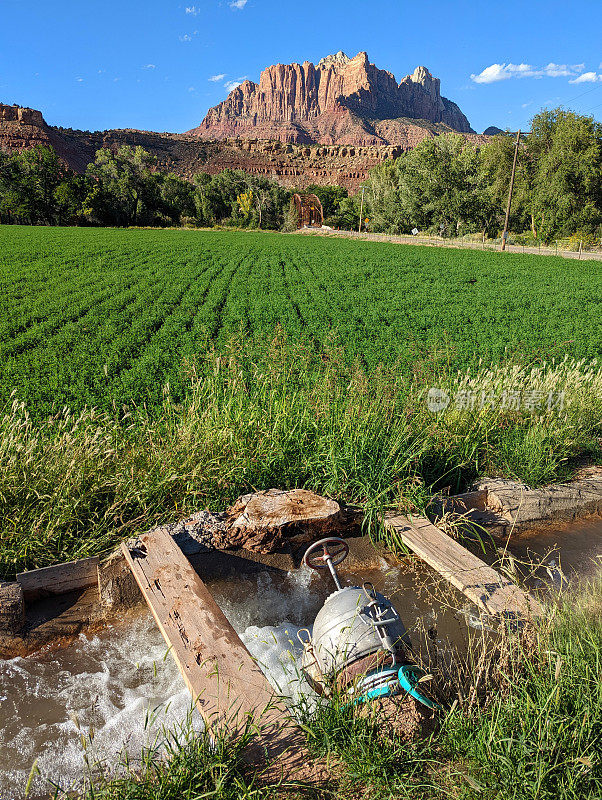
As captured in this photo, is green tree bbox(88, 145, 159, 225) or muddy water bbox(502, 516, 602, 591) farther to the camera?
green tree bbox(88, 145, 159, 225)

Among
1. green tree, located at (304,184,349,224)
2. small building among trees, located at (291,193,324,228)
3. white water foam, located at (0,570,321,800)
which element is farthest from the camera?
green tree, located at (304,184,349,224)

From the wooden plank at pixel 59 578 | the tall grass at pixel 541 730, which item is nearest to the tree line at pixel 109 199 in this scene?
the wooden plank at pixel 59 578

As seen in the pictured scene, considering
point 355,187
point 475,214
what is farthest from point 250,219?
point 355,187

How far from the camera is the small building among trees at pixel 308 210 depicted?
85.0 meters

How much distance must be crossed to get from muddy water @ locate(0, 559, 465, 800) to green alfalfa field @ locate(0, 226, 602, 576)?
745 mm

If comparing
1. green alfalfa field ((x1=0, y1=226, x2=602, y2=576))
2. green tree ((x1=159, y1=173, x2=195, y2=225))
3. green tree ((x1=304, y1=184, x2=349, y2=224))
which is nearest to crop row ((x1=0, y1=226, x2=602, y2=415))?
green alfalfa field ((x1=0, y1=226, x2=602, y2=576))

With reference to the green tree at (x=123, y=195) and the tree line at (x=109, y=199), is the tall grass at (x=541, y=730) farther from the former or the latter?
the green tree at (x=123, y=195)

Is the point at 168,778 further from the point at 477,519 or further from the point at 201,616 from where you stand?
the point at 477,519

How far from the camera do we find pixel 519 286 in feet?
65.4

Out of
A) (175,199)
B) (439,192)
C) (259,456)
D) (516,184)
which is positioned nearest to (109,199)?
(175,199)

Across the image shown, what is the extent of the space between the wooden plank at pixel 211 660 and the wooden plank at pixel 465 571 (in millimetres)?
1480

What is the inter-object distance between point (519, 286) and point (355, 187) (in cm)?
14688

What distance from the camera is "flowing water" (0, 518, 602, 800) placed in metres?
2.70

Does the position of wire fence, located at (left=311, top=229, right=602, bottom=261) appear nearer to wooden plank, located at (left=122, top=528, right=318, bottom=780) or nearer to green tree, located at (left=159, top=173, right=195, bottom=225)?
green tree, located at (left=159, top=173, right=195, bottom=225)
